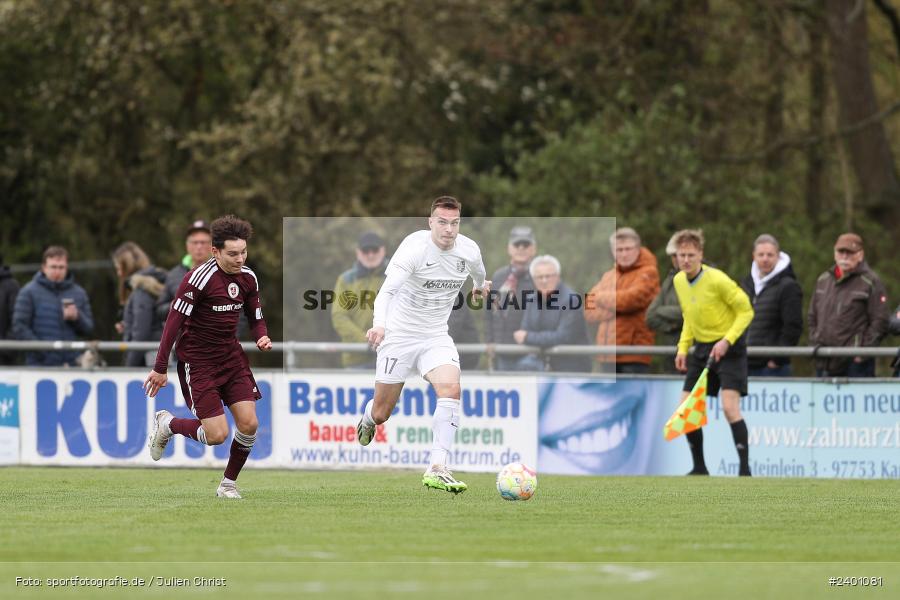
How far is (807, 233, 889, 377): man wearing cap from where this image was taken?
15734mm

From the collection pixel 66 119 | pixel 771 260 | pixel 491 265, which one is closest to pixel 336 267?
pixel 491 265

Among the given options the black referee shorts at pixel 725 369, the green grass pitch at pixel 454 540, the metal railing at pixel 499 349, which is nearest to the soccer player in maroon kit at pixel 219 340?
the green grass pitch at pixel 454 540

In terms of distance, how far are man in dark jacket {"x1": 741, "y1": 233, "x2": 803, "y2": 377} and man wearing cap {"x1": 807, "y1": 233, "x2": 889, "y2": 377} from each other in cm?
24

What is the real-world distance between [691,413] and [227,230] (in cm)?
555

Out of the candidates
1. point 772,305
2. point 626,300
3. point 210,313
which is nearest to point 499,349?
point 626,300

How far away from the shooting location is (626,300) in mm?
16250

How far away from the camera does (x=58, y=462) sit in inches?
685

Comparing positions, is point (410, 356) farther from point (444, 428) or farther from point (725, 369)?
point (725, 369)

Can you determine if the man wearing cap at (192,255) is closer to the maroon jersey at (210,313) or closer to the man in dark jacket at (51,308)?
the man in dark jacket at (51,308)

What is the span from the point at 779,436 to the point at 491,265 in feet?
17.2

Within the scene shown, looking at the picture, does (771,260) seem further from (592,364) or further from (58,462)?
(58,462)

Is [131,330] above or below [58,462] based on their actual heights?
above

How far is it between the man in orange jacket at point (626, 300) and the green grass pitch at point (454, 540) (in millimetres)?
3127

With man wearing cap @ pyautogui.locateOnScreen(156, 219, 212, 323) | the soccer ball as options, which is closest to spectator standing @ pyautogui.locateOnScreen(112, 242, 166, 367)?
man wearing cap @ pyautogui.locateOnScreen(156, 219, 212, 323)
